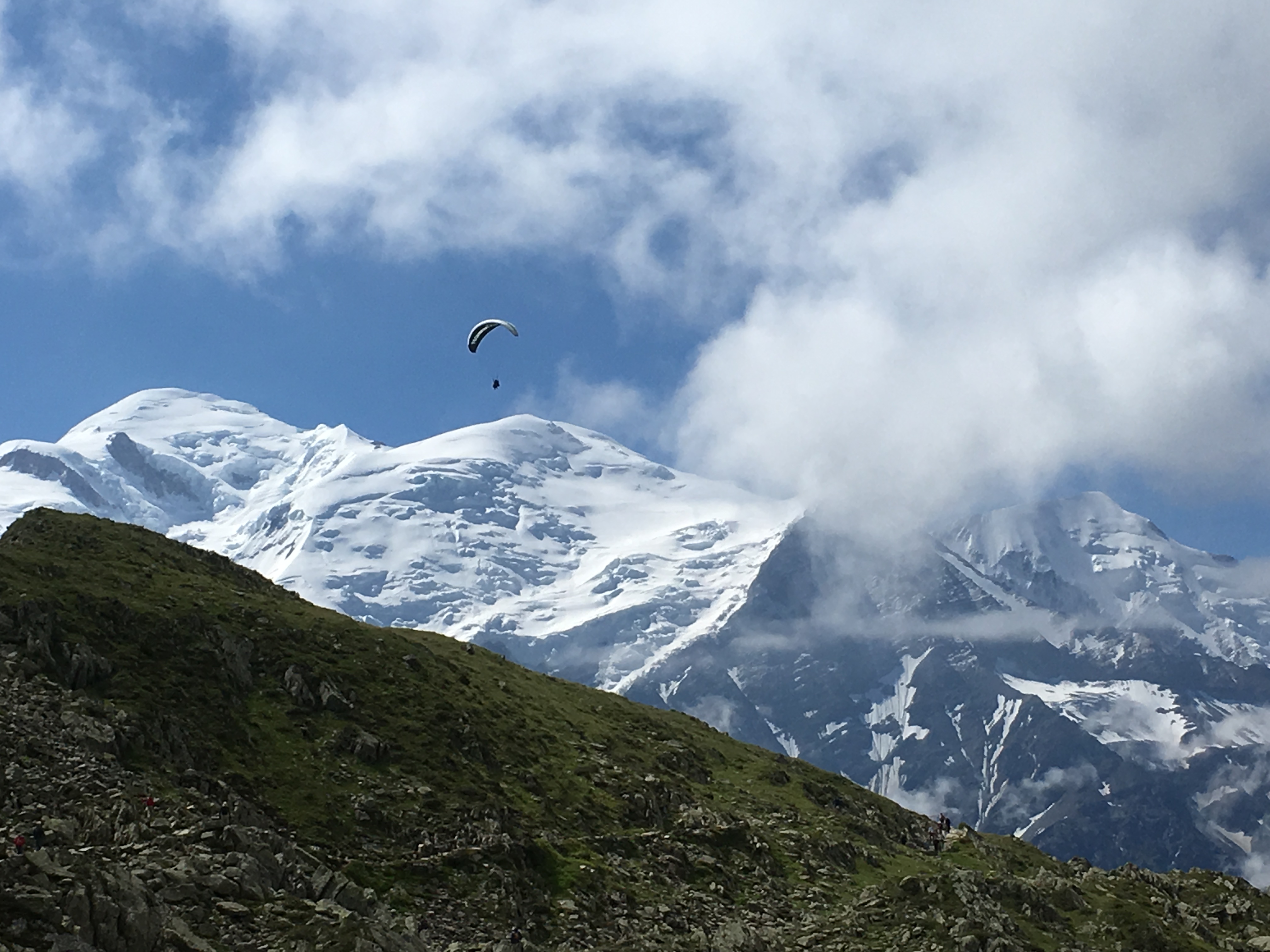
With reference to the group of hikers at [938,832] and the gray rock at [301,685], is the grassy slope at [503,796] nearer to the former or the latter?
the gray rock at [301,685]

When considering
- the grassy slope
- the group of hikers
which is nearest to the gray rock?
the grassy slope

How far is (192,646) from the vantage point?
60.0 metres

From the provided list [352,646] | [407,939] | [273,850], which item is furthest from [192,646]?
[407,939]

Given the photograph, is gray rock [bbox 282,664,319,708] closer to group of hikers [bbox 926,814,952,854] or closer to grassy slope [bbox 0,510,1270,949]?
grassy slope [bbox 0,510,1270,949]

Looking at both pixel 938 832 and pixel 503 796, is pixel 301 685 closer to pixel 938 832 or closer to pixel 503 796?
pixel 503 796

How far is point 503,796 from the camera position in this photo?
58125 millimetres

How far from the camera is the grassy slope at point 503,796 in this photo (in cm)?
5038

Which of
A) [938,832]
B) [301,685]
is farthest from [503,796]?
[938,832]

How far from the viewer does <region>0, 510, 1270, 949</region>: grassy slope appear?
50375 mm

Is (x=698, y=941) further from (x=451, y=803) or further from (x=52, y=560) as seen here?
(x=52, y=560)

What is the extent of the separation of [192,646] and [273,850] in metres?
20.3

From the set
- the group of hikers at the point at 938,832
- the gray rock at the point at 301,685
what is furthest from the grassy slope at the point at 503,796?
the group of hikers at the point at 938,832

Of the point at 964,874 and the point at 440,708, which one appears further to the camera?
the point at 440,708

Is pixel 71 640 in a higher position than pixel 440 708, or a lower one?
lower
